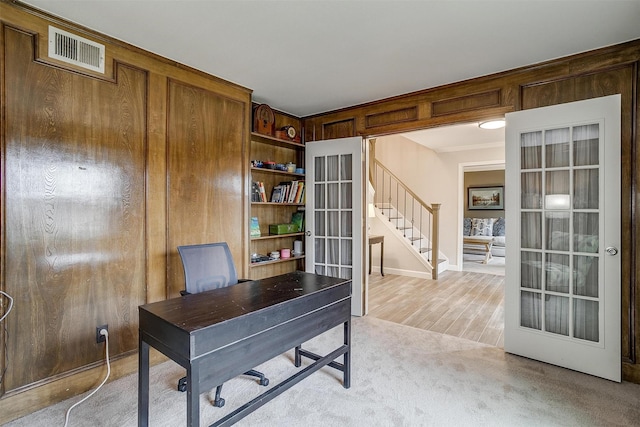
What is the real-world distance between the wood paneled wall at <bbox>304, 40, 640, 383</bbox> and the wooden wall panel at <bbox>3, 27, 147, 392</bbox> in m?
2.60

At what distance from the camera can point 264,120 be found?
354 centimetres

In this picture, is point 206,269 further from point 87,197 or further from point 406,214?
point 406,214

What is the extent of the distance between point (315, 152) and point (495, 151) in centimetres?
417

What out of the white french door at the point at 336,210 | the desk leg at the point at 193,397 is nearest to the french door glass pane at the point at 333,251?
the white french door at the point at 336,210

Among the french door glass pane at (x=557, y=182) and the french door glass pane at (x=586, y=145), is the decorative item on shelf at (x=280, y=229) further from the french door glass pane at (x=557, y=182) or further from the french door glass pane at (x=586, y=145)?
the french door glass pane at (x=586, y=145)

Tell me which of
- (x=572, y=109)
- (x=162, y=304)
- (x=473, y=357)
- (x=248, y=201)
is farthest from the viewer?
(x=248, y=201)

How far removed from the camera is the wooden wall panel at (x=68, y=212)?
190 centimetres

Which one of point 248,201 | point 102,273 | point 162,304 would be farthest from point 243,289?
point 248,201

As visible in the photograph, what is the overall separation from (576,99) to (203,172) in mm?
3194

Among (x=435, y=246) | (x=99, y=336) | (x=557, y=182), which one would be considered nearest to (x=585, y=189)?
(x=557, y=182)

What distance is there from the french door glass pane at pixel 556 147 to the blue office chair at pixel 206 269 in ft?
8.98

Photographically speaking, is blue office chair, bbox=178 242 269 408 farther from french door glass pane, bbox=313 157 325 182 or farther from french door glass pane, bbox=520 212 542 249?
french door glass pane, bbox=520 212 542 249

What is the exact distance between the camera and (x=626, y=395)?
2.10 m

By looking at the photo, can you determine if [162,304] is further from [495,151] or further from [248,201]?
[495,151]
